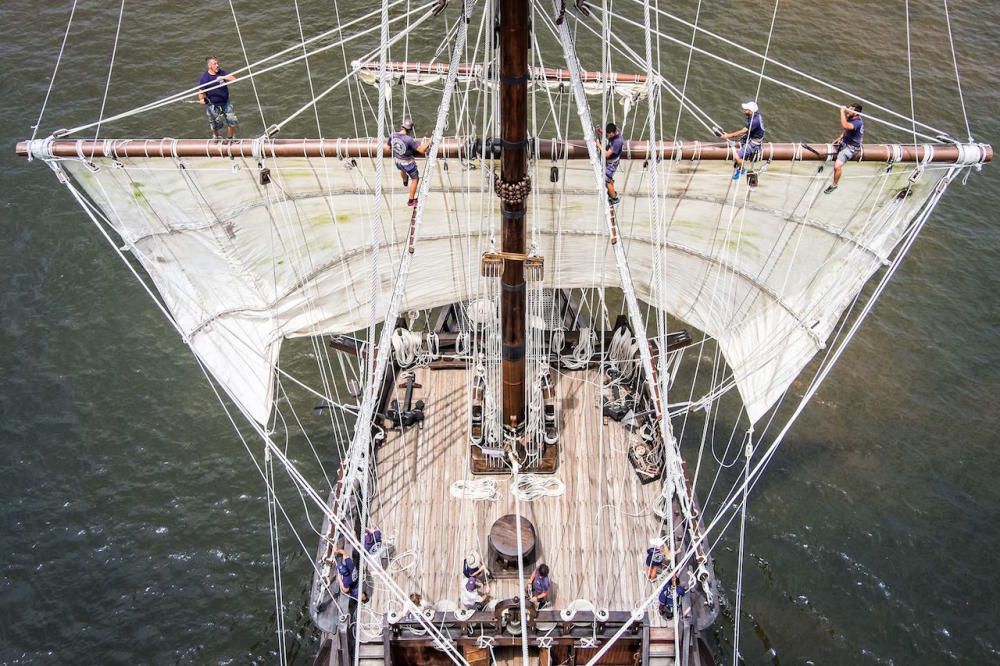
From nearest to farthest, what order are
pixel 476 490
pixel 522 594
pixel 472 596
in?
pixel 522 594 → pixel 472 596 → pixel 476 490

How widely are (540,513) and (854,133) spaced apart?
30.9 feet

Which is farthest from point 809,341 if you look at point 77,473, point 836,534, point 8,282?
point 8,282

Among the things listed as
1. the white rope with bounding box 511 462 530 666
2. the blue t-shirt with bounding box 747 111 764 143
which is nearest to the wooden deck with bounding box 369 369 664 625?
the white rope with bounding box 511 462 530 666

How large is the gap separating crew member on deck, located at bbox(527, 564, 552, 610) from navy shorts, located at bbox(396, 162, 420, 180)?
7736mm

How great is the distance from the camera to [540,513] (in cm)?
1677

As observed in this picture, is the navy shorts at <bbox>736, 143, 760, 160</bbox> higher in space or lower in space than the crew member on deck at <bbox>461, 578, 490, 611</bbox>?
higher

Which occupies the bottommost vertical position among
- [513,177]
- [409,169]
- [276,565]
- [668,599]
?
[668,599]

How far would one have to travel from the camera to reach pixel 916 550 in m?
20.9

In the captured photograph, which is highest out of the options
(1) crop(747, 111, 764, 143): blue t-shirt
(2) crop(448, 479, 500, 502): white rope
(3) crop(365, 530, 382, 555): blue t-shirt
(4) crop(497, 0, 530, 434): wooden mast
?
(1) crop(747, 111, 764, 143): blue t-shirt

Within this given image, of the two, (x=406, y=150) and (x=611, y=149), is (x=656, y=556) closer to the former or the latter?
(x=611, y=149)

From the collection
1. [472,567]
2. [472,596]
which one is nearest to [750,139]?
[472,567]

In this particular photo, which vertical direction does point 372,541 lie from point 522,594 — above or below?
above

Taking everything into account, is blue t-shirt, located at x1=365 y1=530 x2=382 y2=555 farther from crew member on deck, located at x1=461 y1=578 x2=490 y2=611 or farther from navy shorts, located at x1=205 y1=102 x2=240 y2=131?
navy shorts, located at x1=205 y1=102 x2=240 y2=131

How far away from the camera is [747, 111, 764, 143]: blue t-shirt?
16.1 meters
